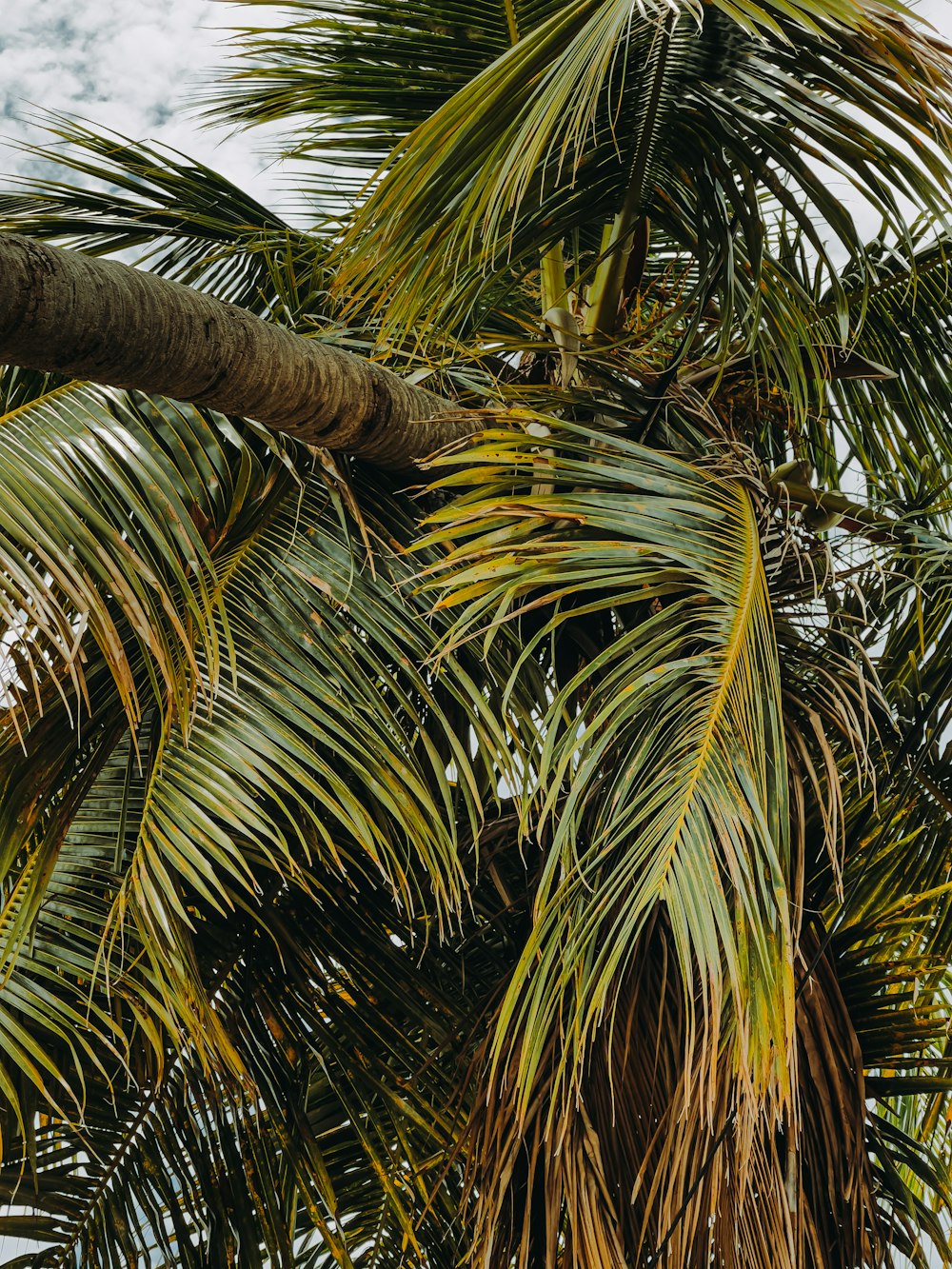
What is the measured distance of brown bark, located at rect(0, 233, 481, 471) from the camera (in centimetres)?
121

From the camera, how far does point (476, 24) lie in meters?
2.10

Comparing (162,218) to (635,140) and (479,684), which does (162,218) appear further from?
(479,684)

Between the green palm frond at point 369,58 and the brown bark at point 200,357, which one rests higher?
the green palm frond at point 369,58

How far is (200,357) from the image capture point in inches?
56.7

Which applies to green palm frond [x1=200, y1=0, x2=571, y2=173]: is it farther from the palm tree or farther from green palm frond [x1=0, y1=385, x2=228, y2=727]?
green palm frond [x1=0, y1=385, x2=228, y2=727]

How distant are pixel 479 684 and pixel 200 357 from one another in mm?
830

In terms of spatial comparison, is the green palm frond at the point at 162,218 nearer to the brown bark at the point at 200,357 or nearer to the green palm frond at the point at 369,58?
the green palm frond at the point at 369,58

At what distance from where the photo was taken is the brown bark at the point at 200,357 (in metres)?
1.21

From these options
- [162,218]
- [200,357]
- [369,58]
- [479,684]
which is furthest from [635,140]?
[162,218]

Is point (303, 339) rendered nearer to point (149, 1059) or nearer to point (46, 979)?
point (46, 979)

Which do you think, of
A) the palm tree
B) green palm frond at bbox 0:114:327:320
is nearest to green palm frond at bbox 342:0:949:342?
the palm tree

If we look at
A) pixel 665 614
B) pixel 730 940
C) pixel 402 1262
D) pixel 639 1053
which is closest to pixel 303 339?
pixel 665 614

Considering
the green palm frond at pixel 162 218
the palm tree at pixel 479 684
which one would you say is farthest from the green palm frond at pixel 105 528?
the green palm frond at pixel 162 218

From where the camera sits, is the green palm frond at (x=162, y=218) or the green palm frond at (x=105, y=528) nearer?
the green palm frond at (x=105, y=528)
